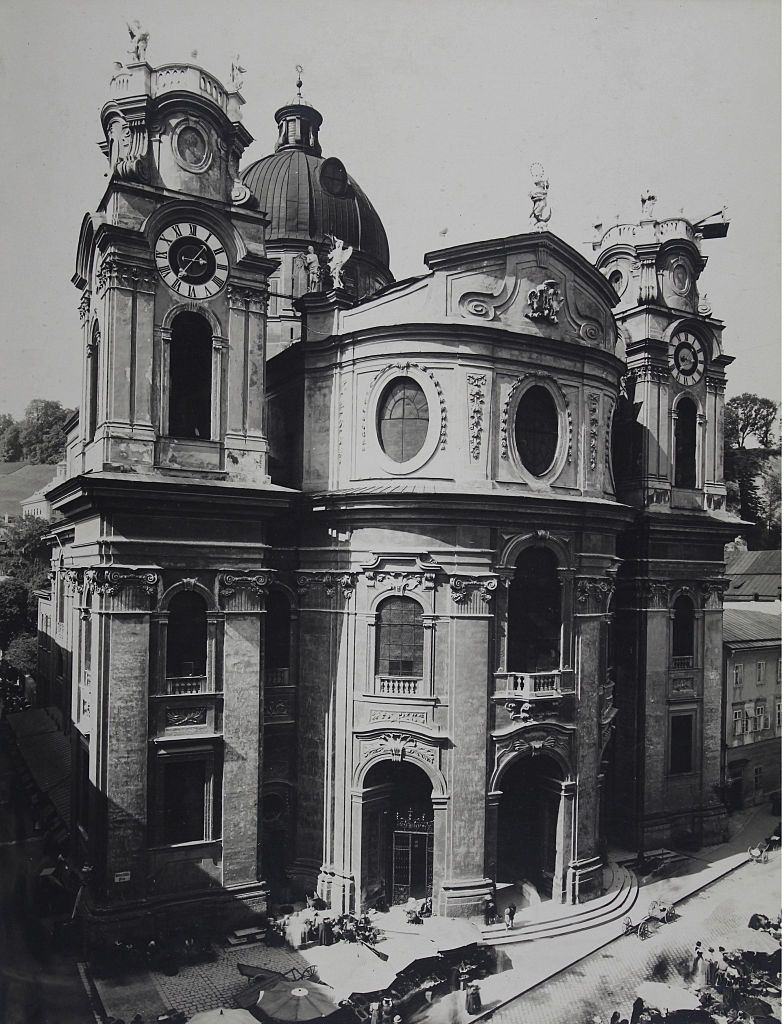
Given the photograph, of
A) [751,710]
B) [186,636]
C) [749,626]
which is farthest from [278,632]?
[749,626]

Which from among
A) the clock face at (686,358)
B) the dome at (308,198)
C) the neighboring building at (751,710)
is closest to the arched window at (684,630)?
the neighboring building at (751,710)

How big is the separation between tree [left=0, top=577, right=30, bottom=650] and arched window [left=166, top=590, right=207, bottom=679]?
97.0 feet

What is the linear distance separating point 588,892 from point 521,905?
2.34 meters

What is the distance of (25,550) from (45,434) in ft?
54.8

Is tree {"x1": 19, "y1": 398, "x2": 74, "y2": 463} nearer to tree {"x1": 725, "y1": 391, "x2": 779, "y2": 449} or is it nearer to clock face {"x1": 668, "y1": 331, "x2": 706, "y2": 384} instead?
clock face {"x1": 668, "y1": 331, "x2": 706, "y2": 384}

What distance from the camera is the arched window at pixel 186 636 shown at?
23125mm

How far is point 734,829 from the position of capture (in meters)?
33.7

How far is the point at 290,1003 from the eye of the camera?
59.0ft

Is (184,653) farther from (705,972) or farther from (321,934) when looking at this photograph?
(705,972)

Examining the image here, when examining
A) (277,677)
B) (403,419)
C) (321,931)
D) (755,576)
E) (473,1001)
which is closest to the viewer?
(473,1001)

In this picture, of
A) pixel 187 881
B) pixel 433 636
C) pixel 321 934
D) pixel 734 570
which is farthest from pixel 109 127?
pixel 734 570

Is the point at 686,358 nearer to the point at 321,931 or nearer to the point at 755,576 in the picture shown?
the point at 755,576

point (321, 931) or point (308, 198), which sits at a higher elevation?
point (308, 198)

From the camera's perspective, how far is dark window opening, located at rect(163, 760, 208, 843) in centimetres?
2275
